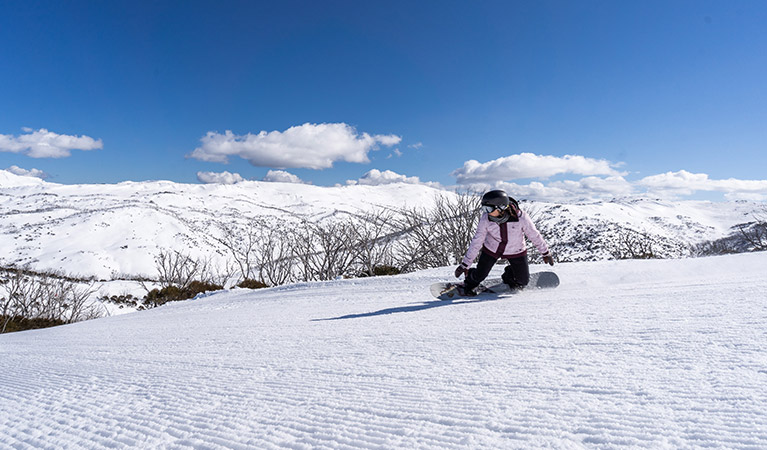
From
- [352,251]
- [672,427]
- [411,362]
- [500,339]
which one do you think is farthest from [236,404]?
[352,251]

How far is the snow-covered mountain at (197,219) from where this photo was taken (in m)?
38.7

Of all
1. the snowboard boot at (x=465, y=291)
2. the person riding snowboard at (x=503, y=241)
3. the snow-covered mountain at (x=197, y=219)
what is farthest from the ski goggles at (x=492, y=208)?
the snow-covered mountain at (x=197, y=219)

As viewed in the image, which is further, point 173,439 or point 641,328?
point 641,328

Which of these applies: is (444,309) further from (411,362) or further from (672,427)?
(672,427)

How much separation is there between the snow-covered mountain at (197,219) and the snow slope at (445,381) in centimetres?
967

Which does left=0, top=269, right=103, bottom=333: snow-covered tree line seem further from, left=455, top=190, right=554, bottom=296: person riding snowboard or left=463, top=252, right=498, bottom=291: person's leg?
left=455, top=190, right=554, bottom=296: person riding snowboard

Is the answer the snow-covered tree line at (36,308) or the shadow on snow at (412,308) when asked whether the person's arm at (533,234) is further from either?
the snow-covered tree line at (36,308)

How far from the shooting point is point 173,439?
140 centimetres

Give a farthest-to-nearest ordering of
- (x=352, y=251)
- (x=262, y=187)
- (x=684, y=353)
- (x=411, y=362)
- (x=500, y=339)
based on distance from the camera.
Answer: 1. (x=262, y=187)
2. (x=352, y=251)
3. (x=500, y=339)
4. (x=411, y=362)
5. (x=684, y=353)

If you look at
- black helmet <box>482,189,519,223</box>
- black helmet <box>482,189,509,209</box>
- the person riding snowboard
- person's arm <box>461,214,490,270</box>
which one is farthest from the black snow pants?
black helmet <box>482,189,509,209</box>

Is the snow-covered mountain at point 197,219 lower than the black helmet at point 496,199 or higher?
higher

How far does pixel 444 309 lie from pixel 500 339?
51.1 inches

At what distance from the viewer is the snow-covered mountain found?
127ft

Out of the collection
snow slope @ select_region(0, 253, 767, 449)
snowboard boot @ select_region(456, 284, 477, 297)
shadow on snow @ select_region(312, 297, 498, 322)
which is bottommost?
snow slope @ select_region(0, 253, 767, 449)
